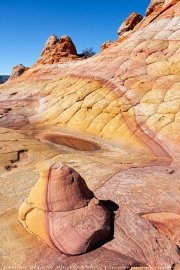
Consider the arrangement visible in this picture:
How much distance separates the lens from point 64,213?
628cm

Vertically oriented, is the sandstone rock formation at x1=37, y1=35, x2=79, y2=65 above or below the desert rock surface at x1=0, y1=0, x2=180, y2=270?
above

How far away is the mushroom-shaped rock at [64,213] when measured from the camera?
5949mm

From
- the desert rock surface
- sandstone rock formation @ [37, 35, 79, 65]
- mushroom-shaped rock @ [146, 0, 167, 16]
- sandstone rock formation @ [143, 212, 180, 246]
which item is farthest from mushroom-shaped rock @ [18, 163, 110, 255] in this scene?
sandstone rock formation @ [37, 35, 79, 65]

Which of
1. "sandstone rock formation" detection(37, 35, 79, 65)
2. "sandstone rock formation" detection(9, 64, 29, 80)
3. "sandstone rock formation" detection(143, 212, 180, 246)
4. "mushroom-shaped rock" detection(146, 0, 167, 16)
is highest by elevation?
"mushroom-shaped rock" detection(146, 0, 167, 16)

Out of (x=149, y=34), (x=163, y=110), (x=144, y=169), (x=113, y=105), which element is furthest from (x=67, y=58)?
(x=144, y=169)

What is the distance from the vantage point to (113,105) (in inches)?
590

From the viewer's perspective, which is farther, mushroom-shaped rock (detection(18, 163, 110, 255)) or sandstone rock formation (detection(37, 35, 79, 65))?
sandstone rock formation (detection(37, 35, 79, 65))

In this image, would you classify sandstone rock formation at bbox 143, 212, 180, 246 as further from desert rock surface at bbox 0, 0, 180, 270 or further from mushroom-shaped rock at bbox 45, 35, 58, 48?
mushroom-shaped rock at bbox 45, 35, 58, 48

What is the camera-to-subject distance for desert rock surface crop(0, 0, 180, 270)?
613 centimetres

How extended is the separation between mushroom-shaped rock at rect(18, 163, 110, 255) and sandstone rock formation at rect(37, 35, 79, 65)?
20438 millimetres

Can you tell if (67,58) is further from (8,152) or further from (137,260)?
(137,260)

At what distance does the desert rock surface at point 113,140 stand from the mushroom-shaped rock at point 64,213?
8.2 inches

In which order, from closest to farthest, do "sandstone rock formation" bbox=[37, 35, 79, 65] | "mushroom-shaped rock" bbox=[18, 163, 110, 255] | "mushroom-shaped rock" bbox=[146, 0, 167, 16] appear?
"mushroom-shaped rock" bbox=[18, 163, 110, 255]
"mushroom-shaped rock" bbox=[146, 0, 167, 16]
"sandstone rock formation" bbox=[37, 35, 79, 65]

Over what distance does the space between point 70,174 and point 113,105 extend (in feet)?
28.6
